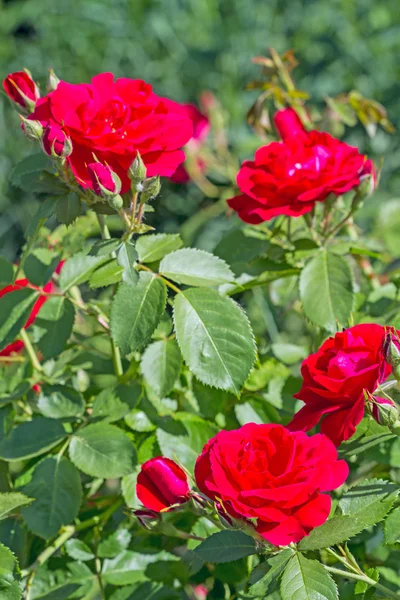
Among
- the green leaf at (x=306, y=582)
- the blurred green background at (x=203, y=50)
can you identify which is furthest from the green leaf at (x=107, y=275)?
the blurred green background at (x=203, y=50)

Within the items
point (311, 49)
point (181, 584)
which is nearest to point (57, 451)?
point (181, 584)

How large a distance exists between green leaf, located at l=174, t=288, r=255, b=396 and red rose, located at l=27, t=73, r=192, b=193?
0.43 feet

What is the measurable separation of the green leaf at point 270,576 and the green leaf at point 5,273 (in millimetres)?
465

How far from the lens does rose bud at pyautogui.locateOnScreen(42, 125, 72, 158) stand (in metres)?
0.78

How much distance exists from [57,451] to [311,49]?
2.63 metres

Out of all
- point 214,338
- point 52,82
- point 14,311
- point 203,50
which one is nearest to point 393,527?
point 214,338

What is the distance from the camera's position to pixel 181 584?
952 mm

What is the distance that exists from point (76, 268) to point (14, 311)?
83mm

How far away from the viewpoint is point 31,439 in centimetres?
86

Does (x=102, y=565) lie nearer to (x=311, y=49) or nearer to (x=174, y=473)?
(x=174, y=473)

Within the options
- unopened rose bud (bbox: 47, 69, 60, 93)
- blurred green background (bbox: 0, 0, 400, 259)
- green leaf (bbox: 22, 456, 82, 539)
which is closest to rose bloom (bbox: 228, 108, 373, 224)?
unopened rose bud (bbox: 47, 69, 60, 93)

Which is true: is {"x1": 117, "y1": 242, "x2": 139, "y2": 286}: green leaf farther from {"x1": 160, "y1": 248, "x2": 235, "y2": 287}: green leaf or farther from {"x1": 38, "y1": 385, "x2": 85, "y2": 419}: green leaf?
{"x1": 38, "y1": 385, "x2": 85, "y2": 419}: green leaf

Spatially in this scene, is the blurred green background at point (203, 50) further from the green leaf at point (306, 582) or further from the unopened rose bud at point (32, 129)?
the green leaf at point (306, 582)

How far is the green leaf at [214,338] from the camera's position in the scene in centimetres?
78
